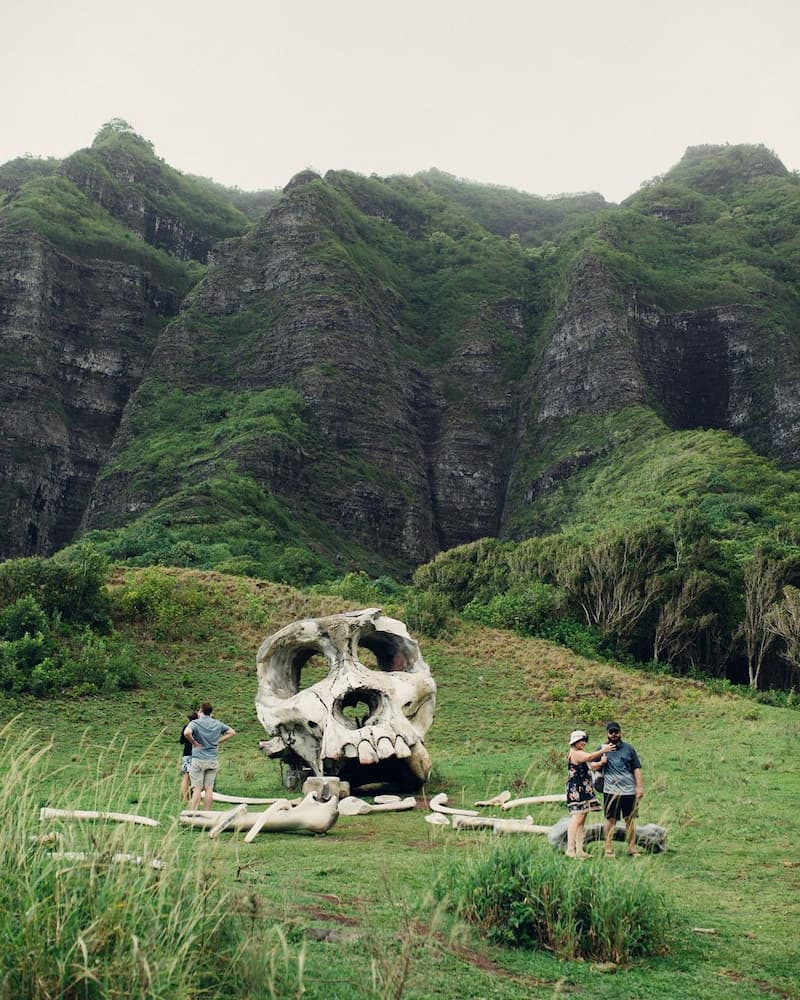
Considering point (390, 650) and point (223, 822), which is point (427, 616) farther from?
point (223, 822)

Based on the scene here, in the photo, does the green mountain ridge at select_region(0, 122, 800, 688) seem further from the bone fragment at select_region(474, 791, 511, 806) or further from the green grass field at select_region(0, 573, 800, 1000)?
the bone fragment at select_region(474, 791, 511, 806)

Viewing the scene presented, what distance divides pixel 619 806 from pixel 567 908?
379 cm

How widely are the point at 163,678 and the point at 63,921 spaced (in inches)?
843

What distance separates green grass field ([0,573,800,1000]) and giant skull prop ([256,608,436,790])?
2.77 ft

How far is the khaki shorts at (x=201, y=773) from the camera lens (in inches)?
442

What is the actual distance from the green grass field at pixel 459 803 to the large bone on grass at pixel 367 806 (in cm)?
28

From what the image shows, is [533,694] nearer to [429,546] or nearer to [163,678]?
[163,678]

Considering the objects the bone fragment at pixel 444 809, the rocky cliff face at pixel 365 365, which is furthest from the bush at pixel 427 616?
the rocky cliff face at pixel 365 365

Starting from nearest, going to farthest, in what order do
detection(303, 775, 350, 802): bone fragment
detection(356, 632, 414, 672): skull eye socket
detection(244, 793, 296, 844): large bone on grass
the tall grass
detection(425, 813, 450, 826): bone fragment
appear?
the tall grass → detection(244, 793, 296, 844): large bone on grass → detection(425, 813, 450, 826): bone fragment → detection(303, 775, 350, 802): bone fragment → detection(356, 632, 414, 672): skull eye socket

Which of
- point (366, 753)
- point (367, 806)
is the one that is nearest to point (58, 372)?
point (366, 753)

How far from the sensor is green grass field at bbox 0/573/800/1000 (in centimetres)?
503

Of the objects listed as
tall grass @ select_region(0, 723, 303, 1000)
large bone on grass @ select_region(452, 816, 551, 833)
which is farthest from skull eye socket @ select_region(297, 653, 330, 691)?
tall grass @ select_region(0, 723, 303, 1000)

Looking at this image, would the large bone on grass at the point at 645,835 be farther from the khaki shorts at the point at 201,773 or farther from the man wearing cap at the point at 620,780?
the khaki shorts at the point at 201,773

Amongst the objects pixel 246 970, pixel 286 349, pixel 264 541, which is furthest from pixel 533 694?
pixel 286 349
